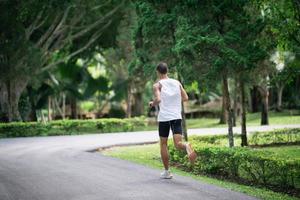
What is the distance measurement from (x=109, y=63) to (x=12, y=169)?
40.8 meters

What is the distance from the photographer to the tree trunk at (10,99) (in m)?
35.1

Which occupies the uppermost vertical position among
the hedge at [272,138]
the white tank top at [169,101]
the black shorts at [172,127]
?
the white tank top at [169,101]

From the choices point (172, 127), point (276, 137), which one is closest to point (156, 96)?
point (172, 127)

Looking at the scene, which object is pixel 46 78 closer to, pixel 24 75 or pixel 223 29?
pixel 24 75

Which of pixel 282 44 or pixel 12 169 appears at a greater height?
pixel 282 44

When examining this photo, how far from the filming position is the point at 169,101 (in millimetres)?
10508

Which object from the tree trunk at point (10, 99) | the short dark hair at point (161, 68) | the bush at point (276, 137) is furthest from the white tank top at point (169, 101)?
the tree trunk at point (10, 99)

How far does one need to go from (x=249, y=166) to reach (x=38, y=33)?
29266 millimetres

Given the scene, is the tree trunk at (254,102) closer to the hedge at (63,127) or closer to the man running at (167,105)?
the hedge at (63,127)

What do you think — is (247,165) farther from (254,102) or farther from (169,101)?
(254,102)

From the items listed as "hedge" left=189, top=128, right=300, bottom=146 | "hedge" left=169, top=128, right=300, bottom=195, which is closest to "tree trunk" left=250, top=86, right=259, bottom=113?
"hedge" left=189, top=128, right=300, bottom=146

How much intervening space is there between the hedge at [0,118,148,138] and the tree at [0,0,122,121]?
321 cm

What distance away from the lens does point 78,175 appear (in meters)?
11.5

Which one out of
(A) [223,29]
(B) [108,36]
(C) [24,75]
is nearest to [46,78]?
(B) [108,36]
